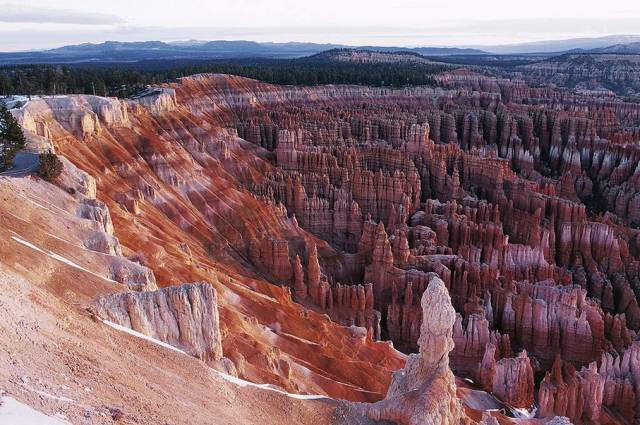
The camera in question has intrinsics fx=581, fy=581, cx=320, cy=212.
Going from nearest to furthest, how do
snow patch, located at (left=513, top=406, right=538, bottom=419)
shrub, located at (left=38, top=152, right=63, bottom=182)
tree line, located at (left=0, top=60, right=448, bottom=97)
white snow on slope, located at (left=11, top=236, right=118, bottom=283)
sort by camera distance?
white snow on slope, located at (left=11, top=236, right=118, bottom=283) → shrub, located at (left=38, top=152, right=63, bottom=182) → snow patch, located at (left=513, top=406, right=538, bottom=419) → tree line, located at (left=0, top=60, right=448, bottom=97)

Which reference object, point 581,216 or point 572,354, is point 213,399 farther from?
point 581,216

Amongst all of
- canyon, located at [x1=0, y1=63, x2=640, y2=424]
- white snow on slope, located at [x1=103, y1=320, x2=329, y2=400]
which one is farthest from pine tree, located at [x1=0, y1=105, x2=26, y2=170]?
white snow on slope, located at [x1=103, y1=320, x2=329, y2=400]

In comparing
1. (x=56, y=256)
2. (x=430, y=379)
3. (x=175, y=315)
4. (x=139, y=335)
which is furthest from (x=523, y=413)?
(x=56, y=256)

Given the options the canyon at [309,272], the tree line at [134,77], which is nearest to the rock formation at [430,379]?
the canyon at [309,272]

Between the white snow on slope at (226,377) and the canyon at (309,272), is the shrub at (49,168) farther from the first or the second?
the white snow on slope at (226,377)

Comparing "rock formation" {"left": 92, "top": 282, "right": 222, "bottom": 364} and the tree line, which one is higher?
the tree line

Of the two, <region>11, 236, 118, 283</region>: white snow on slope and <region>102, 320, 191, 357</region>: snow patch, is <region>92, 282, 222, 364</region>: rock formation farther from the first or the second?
<region>11, 236, 118, 283</region>: white snow on slope

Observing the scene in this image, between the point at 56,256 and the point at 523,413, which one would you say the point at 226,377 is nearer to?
the point at 56,256
